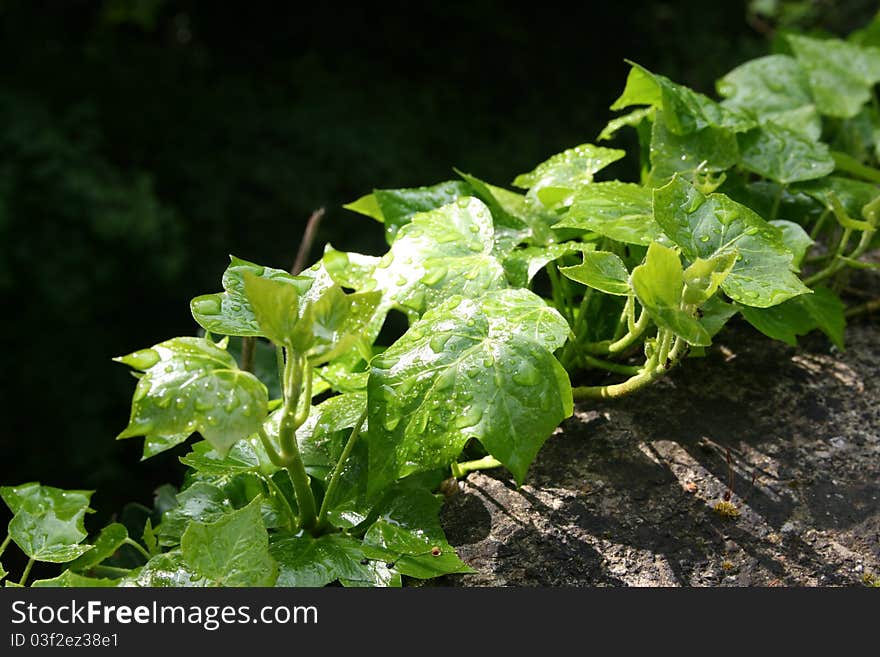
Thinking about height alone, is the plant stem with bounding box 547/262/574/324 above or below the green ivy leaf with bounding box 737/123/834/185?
below

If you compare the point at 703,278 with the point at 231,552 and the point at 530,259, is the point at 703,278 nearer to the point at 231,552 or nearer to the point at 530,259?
the point at 530,259

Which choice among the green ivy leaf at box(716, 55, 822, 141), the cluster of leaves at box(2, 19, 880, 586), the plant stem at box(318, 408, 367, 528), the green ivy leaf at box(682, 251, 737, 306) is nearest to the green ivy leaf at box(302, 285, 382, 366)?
the cluster of leaves at box(2, 19, 880, 586)

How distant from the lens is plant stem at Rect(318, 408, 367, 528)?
71 centimetres

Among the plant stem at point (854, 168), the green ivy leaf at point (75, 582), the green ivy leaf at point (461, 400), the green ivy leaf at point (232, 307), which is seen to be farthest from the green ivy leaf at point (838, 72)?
the green ivy leaf at point (75, 582)

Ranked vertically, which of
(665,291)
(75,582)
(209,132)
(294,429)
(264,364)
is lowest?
(209,132)

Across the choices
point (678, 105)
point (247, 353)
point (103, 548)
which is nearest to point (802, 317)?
point (678, 105)

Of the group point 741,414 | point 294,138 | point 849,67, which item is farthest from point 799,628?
point 294,138

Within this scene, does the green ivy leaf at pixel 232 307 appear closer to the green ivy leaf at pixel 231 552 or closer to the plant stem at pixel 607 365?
the green ivy leaf at pixel 231 552

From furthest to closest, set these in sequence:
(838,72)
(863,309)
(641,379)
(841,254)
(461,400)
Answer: (838,72) → (863,309) → (841,254) → (641,379) → (461,400)

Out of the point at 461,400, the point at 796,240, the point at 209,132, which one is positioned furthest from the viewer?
the point at 209,132

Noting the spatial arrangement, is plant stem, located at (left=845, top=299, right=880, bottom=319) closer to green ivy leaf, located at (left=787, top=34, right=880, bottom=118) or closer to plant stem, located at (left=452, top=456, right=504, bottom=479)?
green ivy leaf, located at (left=787, top=34, right=880, bottom=118)

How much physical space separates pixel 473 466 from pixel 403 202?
33 cm

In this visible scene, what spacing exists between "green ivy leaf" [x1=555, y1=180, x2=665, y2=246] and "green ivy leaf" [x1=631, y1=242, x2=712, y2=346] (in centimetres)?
14

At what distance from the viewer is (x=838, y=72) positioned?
4.33 feet
